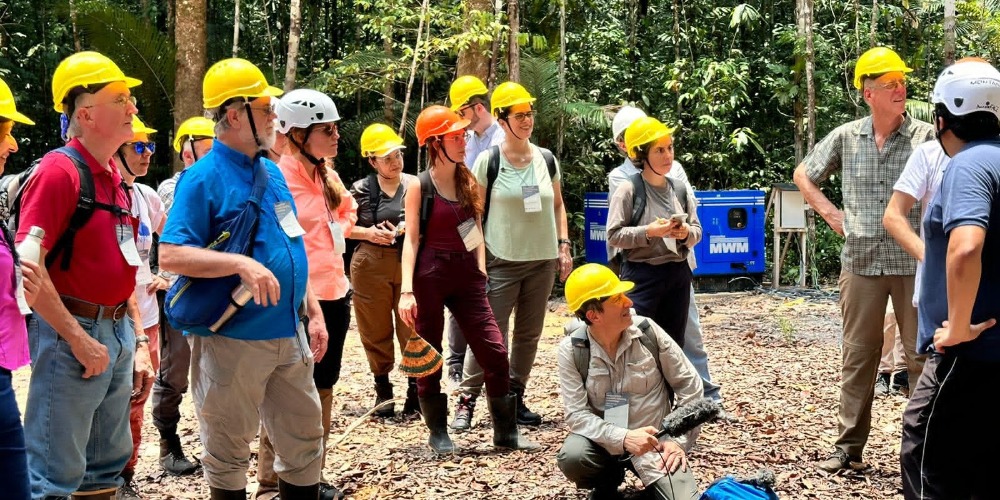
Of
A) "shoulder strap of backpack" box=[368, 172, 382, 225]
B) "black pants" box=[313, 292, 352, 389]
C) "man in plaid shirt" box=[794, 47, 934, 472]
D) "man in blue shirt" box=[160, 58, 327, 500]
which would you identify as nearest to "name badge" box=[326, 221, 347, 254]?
"black pants" box=[313, 292, 352, 389]

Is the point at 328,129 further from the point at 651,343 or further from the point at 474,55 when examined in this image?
the point at 474,55

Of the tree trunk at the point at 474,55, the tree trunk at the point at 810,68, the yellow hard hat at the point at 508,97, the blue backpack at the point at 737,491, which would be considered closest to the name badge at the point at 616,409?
the blue backpack at the point at 737,491

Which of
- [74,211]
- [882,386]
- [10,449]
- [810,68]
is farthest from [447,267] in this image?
[810,68]

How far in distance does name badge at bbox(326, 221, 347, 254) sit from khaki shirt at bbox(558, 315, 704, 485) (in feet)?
4.09

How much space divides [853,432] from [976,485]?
1603 mm

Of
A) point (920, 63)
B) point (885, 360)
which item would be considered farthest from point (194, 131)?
point (920, 63)

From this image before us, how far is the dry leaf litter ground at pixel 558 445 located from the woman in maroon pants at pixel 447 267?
286mm

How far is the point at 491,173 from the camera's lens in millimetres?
5848

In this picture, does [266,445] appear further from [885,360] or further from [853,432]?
[885,360]

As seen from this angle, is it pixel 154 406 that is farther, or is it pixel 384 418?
pixel 384 418

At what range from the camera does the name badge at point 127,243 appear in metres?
3.46

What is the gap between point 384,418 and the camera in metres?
6.37

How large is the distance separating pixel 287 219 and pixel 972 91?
2537 mm

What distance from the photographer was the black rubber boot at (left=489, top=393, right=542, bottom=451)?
5379mm
